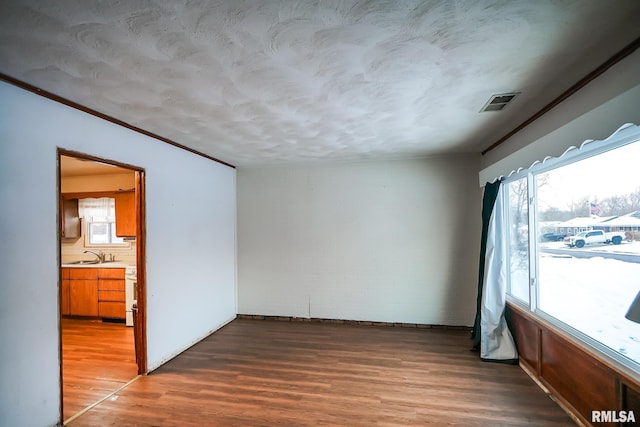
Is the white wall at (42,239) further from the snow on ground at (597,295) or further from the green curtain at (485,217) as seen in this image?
the snow on ground at (597,295)

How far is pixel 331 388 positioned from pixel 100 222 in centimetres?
544

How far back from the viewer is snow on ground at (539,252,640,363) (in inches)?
76.1

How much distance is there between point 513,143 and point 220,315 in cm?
457

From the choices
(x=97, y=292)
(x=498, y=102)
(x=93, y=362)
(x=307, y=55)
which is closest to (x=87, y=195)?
(x=97, y=292)

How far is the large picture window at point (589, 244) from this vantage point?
6.33ft

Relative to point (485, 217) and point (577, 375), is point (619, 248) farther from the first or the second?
point (485, 217)

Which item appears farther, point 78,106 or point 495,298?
point 495,298

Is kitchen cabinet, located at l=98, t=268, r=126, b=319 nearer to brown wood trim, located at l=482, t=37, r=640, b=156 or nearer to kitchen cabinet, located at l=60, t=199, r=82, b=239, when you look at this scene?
kitchen cabinet, located at l=60, t=199, r=82, b=239

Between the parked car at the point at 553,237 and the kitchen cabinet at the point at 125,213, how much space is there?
5816 mm

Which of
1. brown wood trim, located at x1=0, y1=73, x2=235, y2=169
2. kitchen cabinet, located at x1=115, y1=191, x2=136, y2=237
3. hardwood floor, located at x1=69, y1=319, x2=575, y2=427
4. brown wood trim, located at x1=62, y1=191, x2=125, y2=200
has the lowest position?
hardwood floor, located at x1=69, y1=319, x2=575, y2=427

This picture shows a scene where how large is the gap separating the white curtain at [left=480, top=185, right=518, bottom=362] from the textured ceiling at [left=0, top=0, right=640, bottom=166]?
53.4 inches

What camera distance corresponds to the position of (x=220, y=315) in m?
4.69

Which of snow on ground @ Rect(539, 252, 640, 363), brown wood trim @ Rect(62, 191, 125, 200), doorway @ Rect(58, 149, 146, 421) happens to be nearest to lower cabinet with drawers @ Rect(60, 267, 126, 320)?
doorway @ Rect(58, 149, 146, 421)

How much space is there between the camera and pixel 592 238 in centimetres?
228
